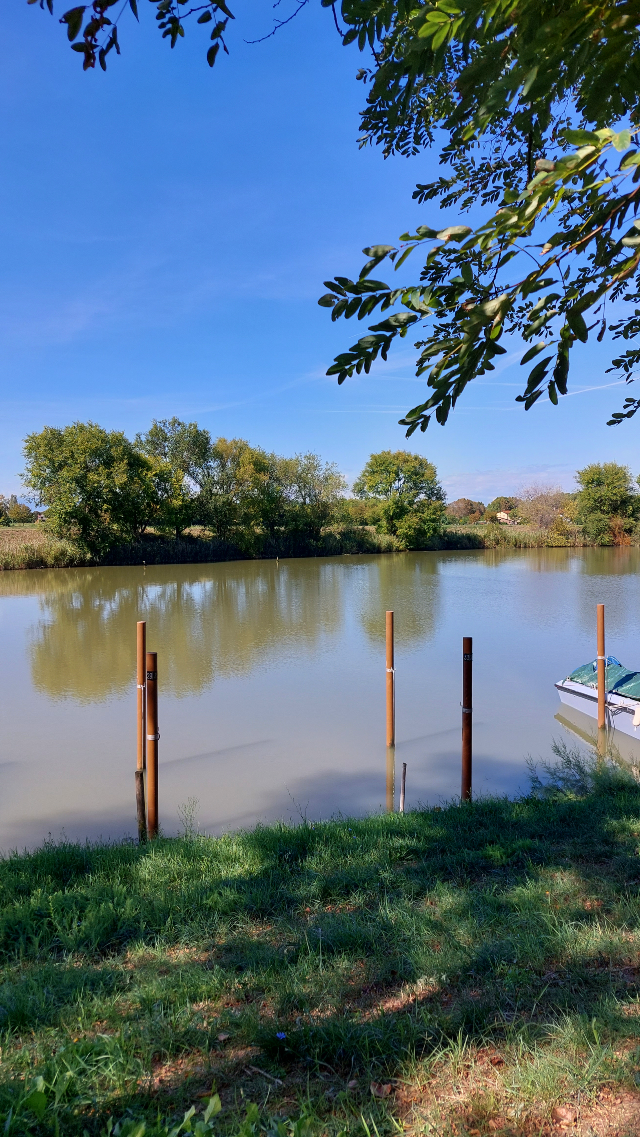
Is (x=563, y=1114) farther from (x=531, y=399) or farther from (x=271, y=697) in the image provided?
(x=271, y=697)

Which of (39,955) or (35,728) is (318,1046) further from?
(35,728)

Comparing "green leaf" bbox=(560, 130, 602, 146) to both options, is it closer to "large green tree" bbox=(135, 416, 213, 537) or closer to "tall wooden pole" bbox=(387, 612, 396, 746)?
"tall wooden pole" bbox=(387, 612, 396, 746)

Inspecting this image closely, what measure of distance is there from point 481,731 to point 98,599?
14.0 m

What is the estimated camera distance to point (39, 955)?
8.43ft

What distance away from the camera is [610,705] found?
271 inches

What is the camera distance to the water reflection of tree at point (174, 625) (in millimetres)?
9758

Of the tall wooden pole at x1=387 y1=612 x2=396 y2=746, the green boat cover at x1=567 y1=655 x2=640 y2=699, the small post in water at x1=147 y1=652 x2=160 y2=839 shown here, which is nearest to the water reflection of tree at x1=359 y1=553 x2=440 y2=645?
the green boat cover at x1=567 y1=655 x2=640 y2=699

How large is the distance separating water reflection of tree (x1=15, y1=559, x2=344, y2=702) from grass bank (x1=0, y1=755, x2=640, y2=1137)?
19.0 ft

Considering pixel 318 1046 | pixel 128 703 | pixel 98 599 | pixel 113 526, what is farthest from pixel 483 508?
pixel 318 1046

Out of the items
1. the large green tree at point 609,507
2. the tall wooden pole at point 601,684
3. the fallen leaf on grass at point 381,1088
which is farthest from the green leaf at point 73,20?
the large green tree at point 609,507

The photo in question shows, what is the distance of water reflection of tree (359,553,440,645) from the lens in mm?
12969

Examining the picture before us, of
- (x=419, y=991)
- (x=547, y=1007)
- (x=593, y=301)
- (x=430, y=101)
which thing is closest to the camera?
(x=593, y=301)

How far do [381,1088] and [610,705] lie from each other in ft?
19.5

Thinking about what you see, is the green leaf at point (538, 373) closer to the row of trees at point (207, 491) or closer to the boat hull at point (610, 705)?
the boat hull at point (610, 705)
